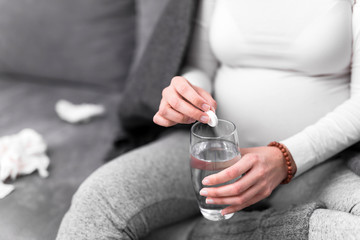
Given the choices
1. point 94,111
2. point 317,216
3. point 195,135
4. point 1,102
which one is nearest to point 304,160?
point 317,216

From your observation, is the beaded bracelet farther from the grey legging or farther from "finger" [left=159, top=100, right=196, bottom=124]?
"finger" [left=159, top=100, right=196, bottom=124]

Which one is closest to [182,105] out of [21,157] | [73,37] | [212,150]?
[212,150]

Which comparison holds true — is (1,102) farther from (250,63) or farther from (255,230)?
(255,230)

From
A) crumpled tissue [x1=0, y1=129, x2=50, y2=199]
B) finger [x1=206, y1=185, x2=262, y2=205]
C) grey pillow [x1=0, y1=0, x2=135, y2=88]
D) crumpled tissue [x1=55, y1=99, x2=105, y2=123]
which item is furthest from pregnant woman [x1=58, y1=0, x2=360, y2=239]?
grey pillow [x1=0, y1=0, x2=135, y2=88]

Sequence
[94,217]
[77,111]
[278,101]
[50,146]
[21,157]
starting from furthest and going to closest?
[77,111] → [50,146] → [21,157] → [278,101] → [94,217]

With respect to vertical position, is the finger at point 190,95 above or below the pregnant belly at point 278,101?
above

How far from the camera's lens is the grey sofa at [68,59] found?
125 cm

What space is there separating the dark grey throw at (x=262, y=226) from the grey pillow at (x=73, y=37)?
78 centimetres

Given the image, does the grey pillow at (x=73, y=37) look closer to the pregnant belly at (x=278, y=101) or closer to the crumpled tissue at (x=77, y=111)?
the crumpled tissue at (x=77, y=111)

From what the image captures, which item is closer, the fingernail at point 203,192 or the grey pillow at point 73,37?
the fingernail at point 203,192

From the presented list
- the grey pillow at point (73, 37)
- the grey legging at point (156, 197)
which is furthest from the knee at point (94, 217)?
the grey pillow at point (73, 37)

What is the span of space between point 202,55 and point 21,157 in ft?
1.97

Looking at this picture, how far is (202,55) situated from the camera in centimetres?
109

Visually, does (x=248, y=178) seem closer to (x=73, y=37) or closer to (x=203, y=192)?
(x=203, y=192)
